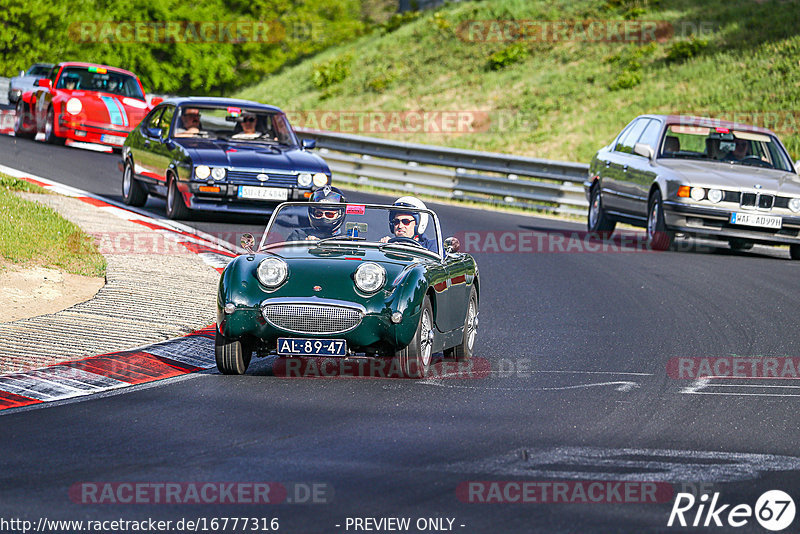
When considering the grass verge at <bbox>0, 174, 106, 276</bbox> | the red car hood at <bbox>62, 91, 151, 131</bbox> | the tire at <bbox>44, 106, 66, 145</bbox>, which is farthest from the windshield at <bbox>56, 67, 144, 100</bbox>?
the grass verge at <bbox>0, 174, 106, 276</bbox>

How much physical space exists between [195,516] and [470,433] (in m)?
2.11

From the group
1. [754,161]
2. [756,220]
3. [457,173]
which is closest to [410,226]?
[756,220]

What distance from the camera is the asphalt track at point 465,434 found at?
549cm

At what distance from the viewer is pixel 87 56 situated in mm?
51906

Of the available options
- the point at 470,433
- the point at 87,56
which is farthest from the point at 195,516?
the point at 87,56

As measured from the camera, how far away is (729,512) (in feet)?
18.2

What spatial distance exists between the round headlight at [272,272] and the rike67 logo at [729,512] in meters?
3.57

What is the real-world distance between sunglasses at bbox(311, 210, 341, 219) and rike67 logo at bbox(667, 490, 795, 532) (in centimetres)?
448

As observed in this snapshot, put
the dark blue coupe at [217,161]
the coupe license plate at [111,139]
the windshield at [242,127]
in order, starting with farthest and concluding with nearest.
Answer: the coupe license plate at [111,139] < the windshield at [242,127] < the dark blue coupe at [217,161]

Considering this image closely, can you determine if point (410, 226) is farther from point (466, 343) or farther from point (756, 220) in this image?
point (756, 220)

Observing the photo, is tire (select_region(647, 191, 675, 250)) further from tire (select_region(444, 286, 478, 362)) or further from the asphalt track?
tire (select_region(444, 286, 478, 362))

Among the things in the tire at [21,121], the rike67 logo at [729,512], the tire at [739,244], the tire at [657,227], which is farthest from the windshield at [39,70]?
the rike67 logo at [729,512]

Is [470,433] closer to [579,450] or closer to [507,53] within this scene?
[579,450]

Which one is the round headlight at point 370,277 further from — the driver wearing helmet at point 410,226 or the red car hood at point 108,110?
the red car hood at point 108,110
